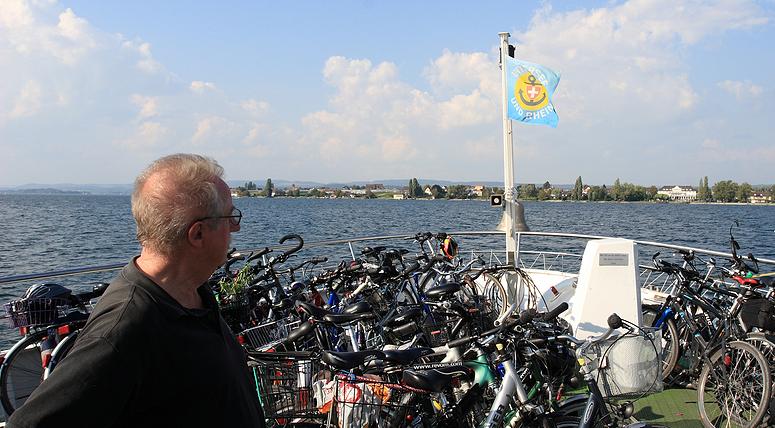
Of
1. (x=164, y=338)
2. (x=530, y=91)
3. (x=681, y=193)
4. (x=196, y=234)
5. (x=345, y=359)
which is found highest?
(x=530, y=91)

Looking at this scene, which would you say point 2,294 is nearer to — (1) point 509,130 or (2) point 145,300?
(1) point 509,130

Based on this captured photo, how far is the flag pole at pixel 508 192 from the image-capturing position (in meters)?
7.36

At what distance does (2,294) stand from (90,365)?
12.2 m

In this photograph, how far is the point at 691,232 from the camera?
35469 mm

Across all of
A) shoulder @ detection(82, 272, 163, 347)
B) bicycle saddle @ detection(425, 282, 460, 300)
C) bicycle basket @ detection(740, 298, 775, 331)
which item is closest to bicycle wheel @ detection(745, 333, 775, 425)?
bicycle basket @ detection(740, 298, 775, 331)

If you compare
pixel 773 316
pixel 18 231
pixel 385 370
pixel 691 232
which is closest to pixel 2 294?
pixel 385 370

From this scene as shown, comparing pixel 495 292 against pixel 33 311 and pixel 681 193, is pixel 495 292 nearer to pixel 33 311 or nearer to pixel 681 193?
pixel 33 311

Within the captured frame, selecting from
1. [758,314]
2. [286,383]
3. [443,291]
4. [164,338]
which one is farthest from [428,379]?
[758,314]

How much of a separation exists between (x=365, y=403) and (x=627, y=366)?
4.80 ft

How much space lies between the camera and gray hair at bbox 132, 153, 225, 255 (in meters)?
1.42

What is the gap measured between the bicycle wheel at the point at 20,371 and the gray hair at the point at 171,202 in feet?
9.02

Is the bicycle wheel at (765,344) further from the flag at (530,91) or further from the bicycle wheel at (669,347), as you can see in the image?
the flag at (530,91)

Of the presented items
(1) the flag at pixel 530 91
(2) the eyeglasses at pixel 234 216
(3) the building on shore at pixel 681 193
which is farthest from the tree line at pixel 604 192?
(2) the eyeglasses at pixel 234 216

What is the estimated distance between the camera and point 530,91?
7.51 metres
